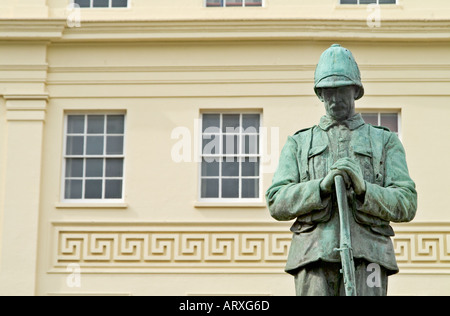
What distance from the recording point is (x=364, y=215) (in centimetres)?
960

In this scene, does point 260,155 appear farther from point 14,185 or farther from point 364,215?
point 364,215

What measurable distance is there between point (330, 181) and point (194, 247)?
17.1 m

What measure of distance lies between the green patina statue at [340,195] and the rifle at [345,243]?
4cm

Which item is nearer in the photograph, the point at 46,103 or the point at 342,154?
the point at 342,154

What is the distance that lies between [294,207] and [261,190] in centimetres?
1665

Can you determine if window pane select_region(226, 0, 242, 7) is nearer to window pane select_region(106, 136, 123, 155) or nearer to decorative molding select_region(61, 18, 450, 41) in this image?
decorative molding select_region(61, 18, 450, 41)

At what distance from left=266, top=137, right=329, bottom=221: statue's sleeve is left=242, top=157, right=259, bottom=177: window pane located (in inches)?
632

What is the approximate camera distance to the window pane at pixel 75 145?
2669cm

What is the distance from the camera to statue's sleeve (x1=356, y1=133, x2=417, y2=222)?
9492 millimetres

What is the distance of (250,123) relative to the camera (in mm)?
26578

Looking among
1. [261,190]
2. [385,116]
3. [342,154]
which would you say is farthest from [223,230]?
[342,154]

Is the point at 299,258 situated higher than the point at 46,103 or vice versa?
the point at 46,103
